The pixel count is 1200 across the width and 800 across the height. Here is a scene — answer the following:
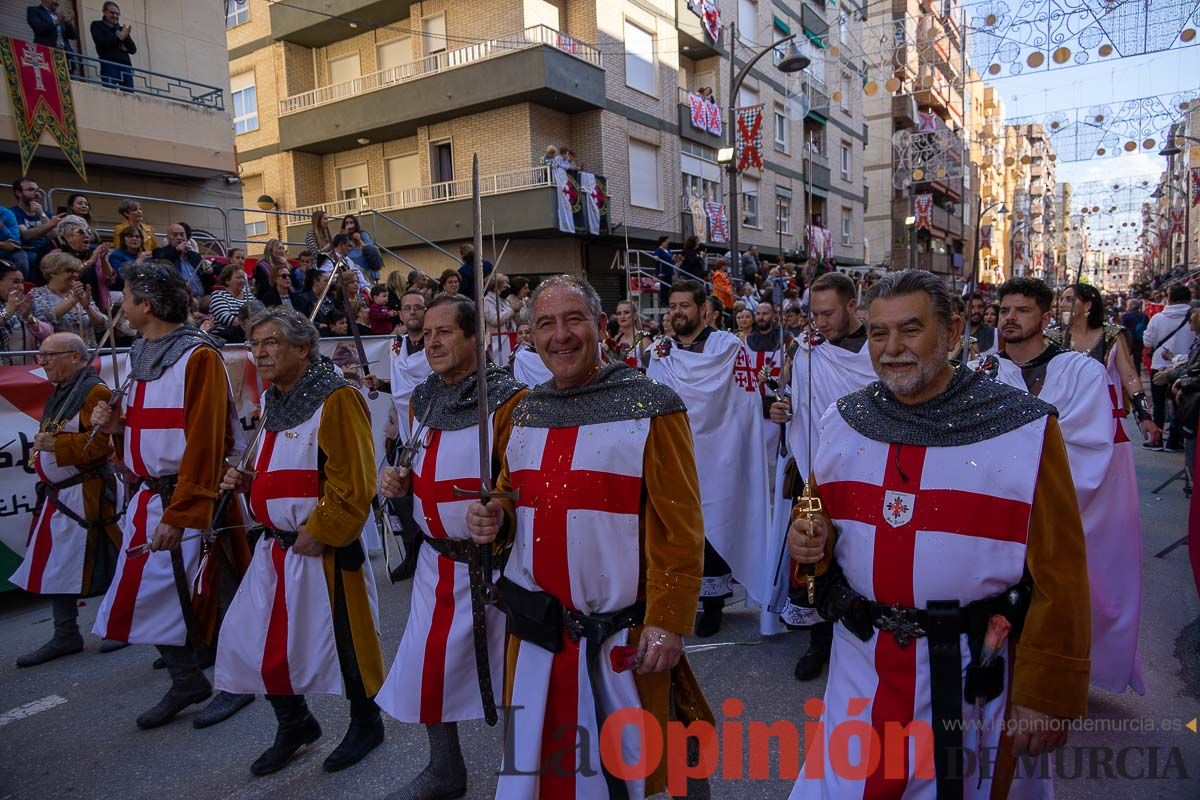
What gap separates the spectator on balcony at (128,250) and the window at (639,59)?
1404 cm

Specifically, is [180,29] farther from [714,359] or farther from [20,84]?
[714,359]

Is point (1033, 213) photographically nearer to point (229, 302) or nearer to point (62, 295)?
point (229, 302)

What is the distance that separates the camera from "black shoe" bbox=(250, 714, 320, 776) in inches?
131

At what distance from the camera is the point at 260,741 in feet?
11.9

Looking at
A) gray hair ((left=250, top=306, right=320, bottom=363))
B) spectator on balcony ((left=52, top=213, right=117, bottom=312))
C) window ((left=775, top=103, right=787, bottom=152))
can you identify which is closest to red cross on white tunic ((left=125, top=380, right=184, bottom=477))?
gray hair ((left=250, top=306, right=320, bottom=363))

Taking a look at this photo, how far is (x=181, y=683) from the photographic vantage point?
3.87 metres

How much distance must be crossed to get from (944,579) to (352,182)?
21565 millimetres

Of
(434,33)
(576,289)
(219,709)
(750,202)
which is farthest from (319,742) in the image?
(750,202)

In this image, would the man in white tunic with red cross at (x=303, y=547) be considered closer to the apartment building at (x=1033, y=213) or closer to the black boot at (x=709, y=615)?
the black boot at (x=709, y=615)

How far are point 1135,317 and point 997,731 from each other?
16.6 metres

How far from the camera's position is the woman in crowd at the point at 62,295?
248 inches

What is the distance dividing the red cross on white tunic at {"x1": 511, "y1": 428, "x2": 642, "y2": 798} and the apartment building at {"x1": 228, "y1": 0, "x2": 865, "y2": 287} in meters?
14.3

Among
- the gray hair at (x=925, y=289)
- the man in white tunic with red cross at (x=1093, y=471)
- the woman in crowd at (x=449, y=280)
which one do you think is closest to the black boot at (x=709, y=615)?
the man in white tunic with red cross at (x=1093, y=471)

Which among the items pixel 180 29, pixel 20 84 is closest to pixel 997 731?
pixel 20 84
